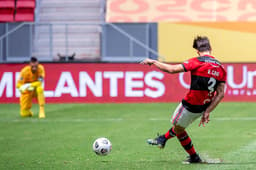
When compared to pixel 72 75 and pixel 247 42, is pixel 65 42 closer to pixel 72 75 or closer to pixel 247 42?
pixel 72 75

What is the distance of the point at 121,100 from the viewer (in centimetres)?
2334

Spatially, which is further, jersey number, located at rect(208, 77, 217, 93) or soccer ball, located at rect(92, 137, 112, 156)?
soccer ball, located at rect(92, 137, 112, 156)

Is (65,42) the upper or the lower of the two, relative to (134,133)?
upper

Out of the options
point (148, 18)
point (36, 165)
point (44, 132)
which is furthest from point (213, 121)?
point (148, 18)

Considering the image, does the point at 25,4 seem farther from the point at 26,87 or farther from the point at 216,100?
the point at 216,100

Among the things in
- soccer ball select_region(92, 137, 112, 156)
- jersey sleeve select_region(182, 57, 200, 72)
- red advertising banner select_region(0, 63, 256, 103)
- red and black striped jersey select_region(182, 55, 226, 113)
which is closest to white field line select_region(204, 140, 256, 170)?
red and black striped jersey select_region(182, 55, 226, 113)

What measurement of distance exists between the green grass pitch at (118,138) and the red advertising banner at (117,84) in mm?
1687

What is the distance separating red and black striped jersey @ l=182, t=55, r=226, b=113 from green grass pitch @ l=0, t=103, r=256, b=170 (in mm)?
969

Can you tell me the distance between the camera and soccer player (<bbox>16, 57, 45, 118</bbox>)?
1878 centimetres

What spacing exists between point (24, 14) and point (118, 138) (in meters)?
15.8

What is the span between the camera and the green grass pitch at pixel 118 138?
10.1 metres

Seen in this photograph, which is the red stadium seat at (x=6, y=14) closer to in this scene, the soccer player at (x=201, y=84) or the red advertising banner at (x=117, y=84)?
the red advertising banner at (x=117, y=84)

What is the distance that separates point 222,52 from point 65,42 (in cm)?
632

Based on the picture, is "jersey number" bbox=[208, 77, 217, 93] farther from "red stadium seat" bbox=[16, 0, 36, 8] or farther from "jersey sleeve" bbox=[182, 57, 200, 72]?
"red stadium seat" bbox=[16, 0, 36, 8]
